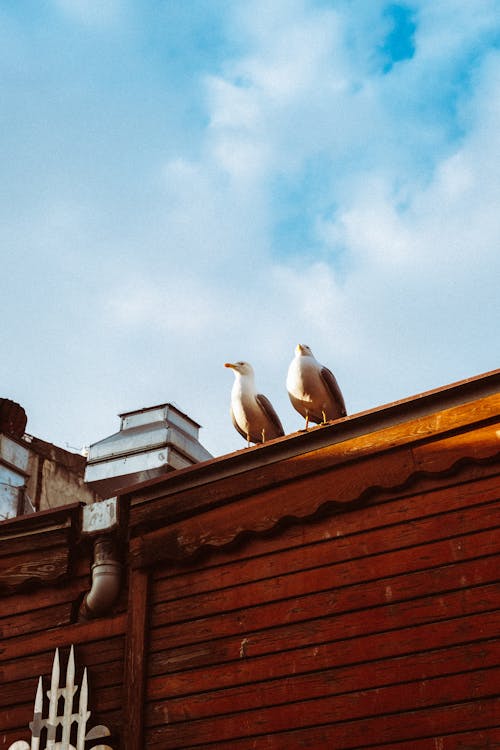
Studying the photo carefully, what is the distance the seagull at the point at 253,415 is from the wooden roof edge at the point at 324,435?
44.5 inches

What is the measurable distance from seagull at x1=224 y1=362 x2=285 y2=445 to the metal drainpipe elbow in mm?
1635

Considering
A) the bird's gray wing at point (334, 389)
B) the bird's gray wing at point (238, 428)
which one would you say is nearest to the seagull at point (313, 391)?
the bird's gray wing at point (334, 389)

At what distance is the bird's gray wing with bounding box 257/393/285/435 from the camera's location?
317 inches

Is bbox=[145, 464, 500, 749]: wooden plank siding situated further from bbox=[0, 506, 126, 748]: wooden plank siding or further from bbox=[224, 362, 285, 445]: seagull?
bbox=[224, 362, 285, 445]: seagull

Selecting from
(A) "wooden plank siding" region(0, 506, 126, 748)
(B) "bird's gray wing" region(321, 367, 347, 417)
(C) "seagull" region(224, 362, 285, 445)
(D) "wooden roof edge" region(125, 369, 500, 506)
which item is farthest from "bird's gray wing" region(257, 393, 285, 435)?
(A) "wooden plank siding" region(0, 506, 126, 748)

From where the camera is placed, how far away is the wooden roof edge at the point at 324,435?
6.07m

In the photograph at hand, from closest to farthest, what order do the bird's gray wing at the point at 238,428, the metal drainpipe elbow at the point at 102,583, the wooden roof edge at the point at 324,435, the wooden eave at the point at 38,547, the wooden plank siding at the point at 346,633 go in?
the wooden plank siding at the point at 346,633, the wooden roof edge at the point at 324,435, the metal drainpipe elbow at the point at 102,583, the wooden eave at the point at 38,547, the bird's gray wing at the point at 238,428

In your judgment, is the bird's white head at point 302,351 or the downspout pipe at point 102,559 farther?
the bird's white head at point 302,351

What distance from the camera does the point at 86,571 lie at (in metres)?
7.23

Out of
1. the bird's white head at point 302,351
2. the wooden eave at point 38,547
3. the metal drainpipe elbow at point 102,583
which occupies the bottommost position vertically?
the metal drainpipe elbow at point 102,583

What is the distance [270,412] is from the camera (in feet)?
26.4

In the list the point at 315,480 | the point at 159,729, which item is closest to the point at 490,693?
the point at 315,480

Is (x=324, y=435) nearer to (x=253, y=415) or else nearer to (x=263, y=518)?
(x=263, y=518)

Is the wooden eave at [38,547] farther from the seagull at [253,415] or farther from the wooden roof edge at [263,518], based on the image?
the seagull at [253,415]
